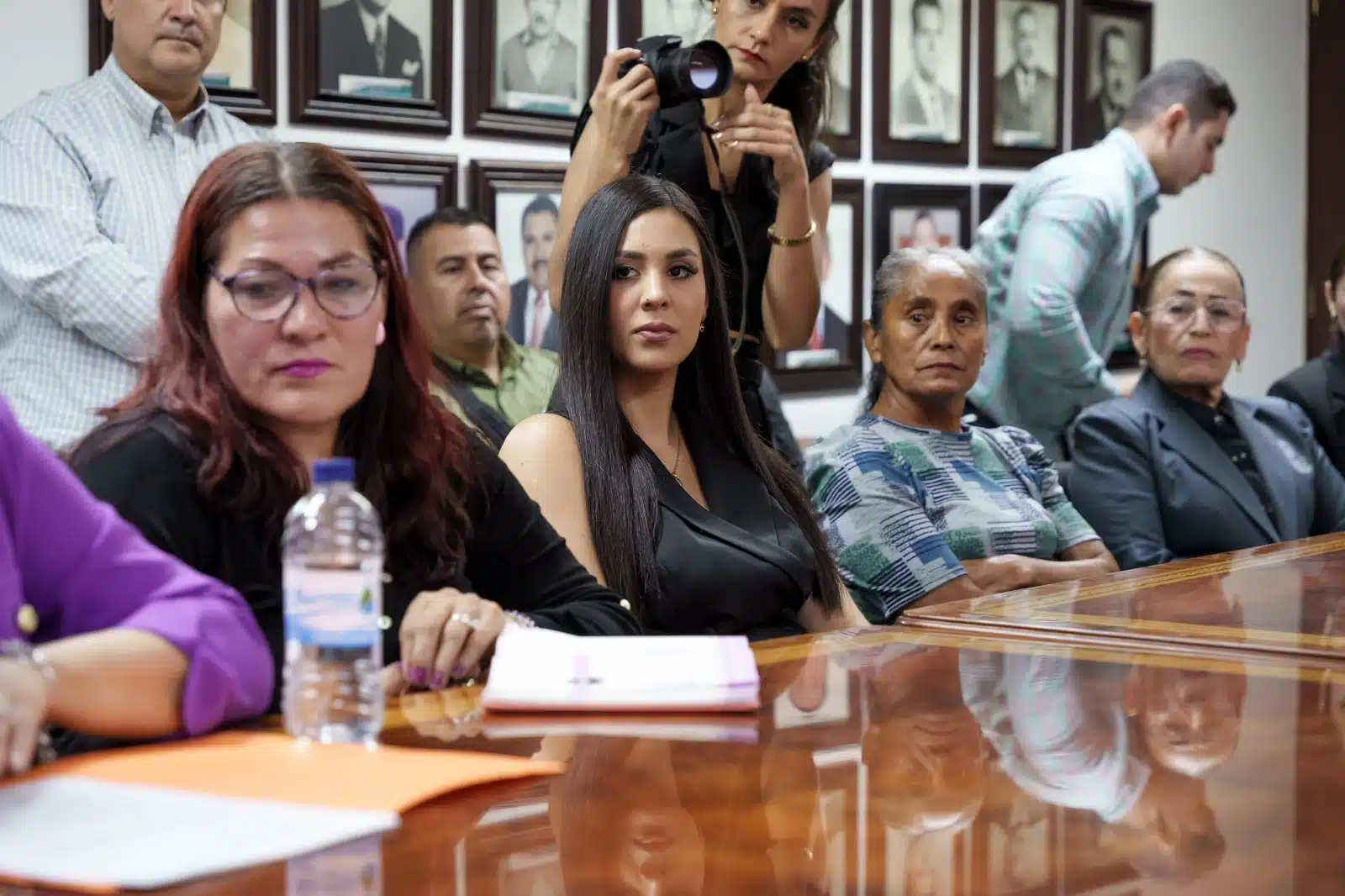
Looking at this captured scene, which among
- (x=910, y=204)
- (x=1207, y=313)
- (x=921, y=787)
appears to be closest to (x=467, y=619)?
(x=921, y=787)

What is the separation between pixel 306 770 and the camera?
121 centimetres

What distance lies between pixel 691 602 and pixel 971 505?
3.31 ft

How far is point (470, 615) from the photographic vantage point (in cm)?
166

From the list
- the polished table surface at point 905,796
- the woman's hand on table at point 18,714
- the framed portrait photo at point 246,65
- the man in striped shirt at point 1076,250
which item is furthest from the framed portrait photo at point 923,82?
the woman's hand on table at point 18,714

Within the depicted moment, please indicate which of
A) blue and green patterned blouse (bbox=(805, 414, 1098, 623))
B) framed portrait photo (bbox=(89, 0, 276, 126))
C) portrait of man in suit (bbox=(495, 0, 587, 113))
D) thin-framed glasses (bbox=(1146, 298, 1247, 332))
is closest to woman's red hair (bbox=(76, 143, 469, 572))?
blue and green patterned blouse (bbox=(805, 414, 1098, 623))

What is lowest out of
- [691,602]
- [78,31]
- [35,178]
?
[691,602]

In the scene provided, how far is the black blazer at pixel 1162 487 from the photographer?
11.8 feet

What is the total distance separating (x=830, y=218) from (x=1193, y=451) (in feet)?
5.53

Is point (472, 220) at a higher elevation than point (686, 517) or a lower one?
higher

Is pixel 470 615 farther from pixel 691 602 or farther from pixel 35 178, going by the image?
pixel 35 178

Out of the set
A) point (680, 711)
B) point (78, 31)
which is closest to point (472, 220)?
point (78, 31)

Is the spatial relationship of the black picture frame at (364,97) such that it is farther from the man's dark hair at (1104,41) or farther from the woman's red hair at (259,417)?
the man's dark hair at (1104,41)

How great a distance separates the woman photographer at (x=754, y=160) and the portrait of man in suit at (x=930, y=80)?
220 cm

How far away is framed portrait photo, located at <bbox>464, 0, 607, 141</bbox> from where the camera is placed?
13.6 feet
